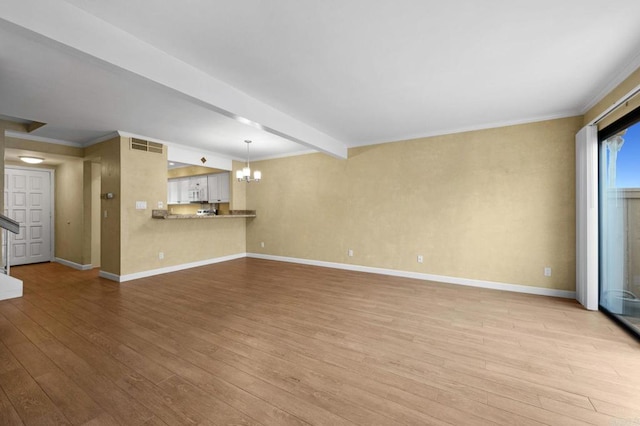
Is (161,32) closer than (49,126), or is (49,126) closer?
(161,32)

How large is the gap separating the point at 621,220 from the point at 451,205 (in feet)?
6.42

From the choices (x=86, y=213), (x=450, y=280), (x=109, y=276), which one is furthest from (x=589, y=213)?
(x=86, y=213)

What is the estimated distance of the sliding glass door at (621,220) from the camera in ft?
9.22

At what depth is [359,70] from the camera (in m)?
2.66

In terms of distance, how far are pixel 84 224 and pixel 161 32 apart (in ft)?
18.9

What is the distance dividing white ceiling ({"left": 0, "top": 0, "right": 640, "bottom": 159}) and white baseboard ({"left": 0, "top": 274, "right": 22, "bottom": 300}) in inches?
94.0

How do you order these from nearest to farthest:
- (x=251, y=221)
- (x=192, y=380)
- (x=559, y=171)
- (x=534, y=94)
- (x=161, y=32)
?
(x=192, y=380) → (x=161, y=32) → (x=534, y=94) → (x=559, y=171) → (x=251, y=221)

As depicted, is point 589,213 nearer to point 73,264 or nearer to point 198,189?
point 198,189

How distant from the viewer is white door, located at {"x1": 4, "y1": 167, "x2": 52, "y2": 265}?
601cm

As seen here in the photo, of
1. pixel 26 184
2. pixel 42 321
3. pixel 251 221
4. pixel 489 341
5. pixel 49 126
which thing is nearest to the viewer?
pixel 489 341

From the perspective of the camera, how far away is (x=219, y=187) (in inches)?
277

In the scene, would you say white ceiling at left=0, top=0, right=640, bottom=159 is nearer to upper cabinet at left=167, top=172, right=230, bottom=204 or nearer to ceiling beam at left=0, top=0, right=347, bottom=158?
ceiling beam at left=0, top=0, right=347, bottom=158

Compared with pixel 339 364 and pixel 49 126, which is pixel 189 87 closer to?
pixel 339 364

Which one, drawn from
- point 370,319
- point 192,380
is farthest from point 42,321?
point 370,319
